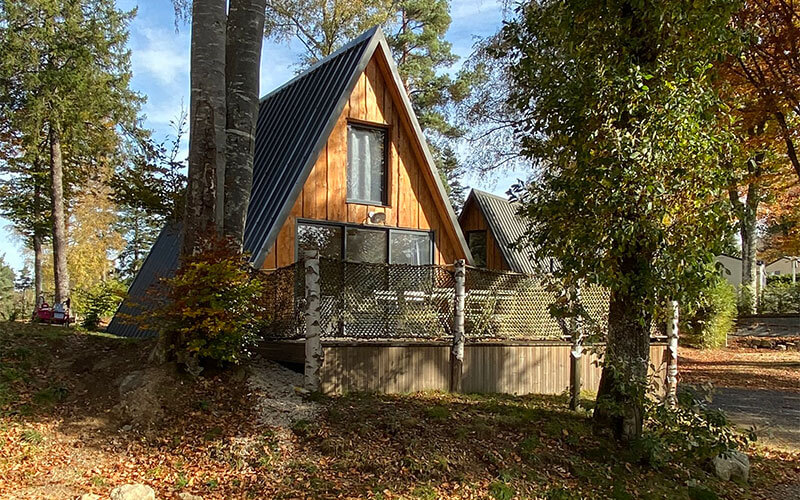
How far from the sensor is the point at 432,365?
7680 millimetres

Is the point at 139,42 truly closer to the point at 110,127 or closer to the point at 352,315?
the point at 110,127

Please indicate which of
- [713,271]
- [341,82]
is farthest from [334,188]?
[713,271]

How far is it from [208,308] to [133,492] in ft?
7.40

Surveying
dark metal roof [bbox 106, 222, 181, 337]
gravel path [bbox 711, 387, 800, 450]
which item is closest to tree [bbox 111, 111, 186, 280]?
dark metal roof [bbox 106, 222, 181, 337]

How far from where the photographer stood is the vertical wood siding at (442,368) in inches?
278

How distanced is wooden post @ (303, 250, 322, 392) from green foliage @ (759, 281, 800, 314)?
21.4m

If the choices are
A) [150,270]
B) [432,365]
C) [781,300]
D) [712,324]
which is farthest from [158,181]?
[781,300]

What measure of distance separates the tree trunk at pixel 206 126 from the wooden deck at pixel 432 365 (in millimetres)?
2020

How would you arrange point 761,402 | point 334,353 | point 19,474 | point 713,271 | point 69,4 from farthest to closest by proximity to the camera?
point 69,4, point 761,402, point 334,353, point 713,271, point 19,474

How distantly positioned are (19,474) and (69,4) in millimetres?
18489

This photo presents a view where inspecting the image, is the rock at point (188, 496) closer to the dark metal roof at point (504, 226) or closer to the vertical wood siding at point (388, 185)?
the vertical wood siding at point (388, 185)

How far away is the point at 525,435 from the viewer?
618 cm

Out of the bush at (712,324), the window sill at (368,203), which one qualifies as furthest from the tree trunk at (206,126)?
the bush at (712,324)

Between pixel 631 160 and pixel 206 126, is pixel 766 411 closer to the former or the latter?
pixel 631 160
